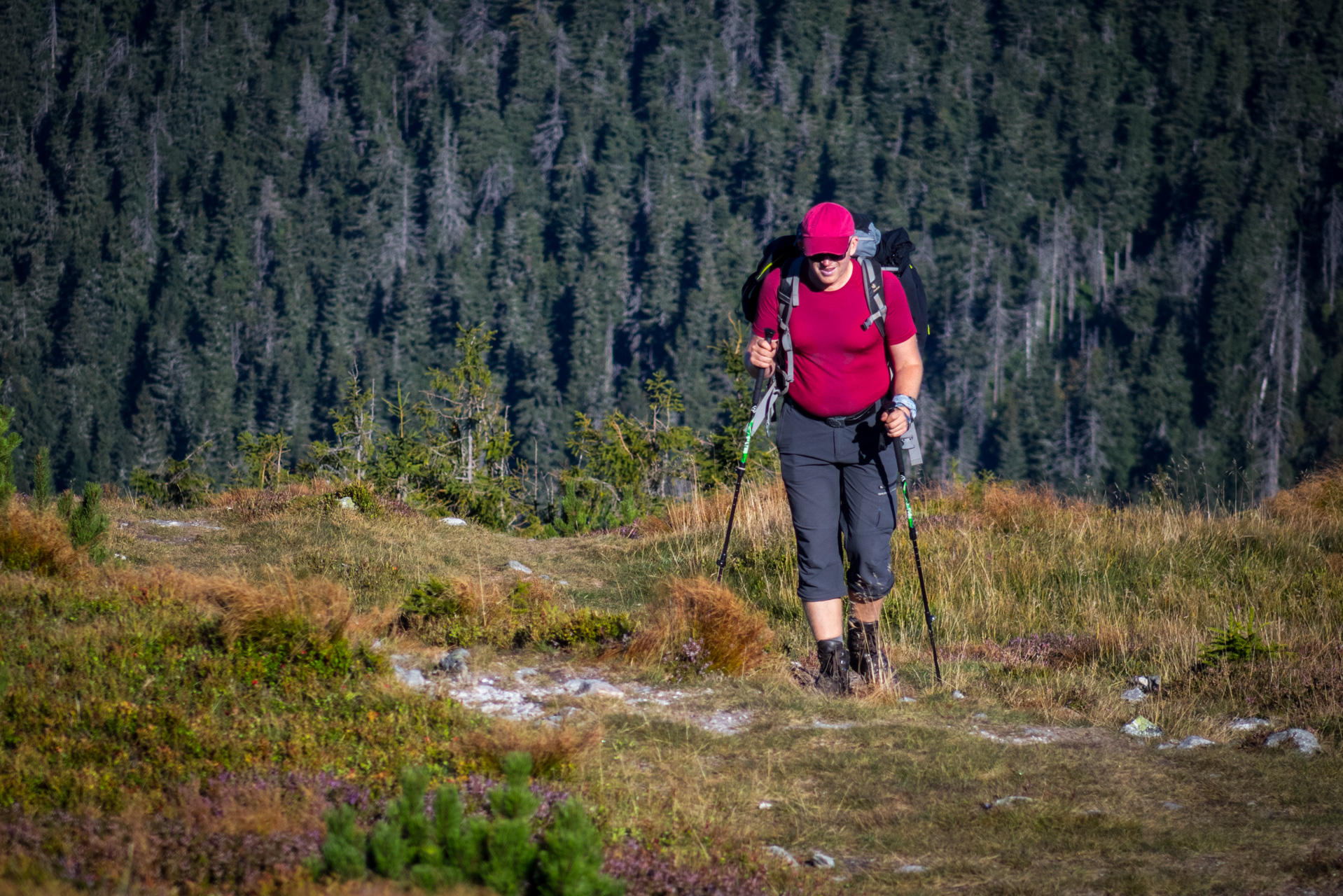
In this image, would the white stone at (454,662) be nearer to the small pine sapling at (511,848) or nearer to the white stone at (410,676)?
the white stone at (410,676)

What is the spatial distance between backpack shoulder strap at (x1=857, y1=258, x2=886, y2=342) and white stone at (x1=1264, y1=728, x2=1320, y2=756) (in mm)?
2642

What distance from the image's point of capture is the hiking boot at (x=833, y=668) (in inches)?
244

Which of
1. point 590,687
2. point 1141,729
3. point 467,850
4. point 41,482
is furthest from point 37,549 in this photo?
point 1141,729

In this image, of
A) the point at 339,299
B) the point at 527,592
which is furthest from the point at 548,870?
the point at 339,299

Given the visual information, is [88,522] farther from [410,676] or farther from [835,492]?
[835,492]

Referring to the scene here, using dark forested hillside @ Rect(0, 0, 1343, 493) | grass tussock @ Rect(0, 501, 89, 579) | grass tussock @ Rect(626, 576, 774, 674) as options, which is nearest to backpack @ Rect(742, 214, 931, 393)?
grass tussock @ Rect(626, 576, 774, 674)

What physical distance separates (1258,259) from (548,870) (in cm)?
13582

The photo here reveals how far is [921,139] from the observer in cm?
14875

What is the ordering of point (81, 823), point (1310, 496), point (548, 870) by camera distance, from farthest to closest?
point (1310, 496), point (81, 823), point (548, 870)

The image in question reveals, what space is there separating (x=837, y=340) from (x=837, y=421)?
1.35ft

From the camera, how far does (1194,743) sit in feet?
18.2

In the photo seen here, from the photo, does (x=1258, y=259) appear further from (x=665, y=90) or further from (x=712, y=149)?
(x=665, y=90)

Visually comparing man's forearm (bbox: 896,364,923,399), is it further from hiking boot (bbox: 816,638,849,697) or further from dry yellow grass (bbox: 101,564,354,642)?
dry yellow grass (bbox: 101,564,354,642)

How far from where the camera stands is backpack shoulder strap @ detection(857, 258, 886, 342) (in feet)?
19.6
